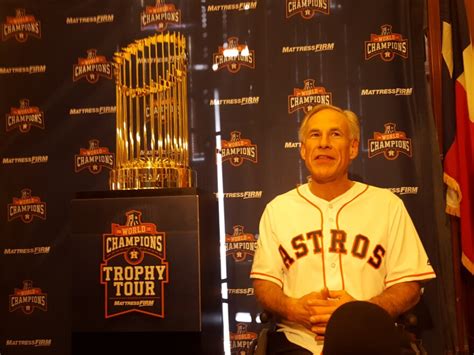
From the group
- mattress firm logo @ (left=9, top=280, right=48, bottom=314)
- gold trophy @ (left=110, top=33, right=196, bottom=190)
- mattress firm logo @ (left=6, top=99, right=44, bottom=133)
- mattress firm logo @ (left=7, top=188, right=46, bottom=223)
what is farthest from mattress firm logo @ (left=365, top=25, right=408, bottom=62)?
mattress firm logo @ (left=9, top=280, right=48, bottom=314)

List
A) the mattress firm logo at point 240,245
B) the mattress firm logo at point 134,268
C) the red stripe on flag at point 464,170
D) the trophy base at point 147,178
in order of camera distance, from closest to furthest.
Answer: the mattress firm logo at point 134,268 < the trophy base at point 147,178 < the red stripe on flag at point 464,170 < the mattress firm logo at point 240,245

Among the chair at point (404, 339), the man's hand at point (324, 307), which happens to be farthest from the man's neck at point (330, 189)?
the chair at point (404, 339)

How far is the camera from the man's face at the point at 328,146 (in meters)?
2.43

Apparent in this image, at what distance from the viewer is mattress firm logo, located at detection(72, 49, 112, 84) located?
11.3 ft

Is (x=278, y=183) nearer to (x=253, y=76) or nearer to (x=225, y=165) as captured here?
(x=225, y=165)

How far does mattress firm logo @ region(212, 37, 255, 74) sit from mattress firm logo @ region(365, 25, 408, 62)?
708 millimetres

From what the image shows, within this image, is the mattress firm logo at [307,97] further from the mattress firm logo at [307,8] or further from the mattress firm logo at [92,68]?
the mattress firm logo at [92,68]

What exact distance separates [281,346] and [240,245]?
3.11 feet

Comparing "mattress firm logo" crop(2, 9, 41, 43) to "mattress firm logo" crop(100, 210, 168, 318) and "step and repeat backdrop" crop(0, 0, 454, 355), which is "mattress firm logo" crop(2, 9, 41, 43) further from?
"mattress firm logo" crop(100, 210, 168, 318)

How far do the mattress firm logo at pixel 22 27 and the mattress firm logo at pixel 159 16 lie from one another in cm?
72

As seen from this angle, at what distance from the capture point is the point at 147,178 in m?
2.68

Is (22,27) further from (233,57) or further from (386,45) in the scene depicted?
(386,45)

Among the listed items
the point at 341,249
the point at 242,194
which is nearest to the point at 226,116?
the point at 242,194

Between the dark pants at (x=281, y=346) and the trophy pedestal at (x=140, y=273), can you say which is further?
the trophy pedestal at (x=140, y=273)
